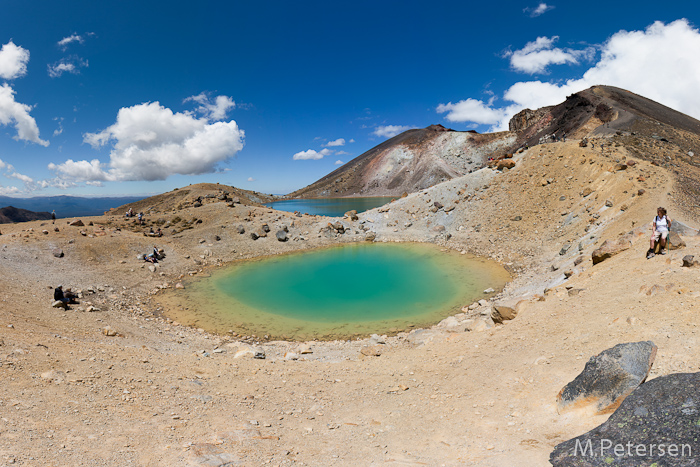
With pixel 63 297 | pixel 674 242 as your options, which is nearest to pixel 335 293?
pixel 63 297

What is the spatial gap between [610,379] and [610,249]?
10424mm

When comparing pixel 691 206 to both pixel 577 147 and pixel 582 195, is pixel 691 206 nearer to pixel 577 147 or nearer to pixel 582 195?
pixel 582 195

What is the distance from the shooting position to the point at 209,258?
2633cm

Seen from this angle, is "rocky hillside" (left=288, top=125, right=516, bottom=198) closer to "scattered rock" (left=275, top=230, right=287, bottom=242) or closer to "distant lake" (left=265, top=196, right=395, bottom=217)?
"distant lake" (left=265, top=196, right=395, bottom=217)

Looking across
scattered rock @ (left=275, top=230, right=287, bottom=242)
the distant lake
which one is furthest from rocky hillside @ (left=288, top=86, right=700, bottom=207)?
scattered rock @ (left=275, top=230, right=287, bottom=242)

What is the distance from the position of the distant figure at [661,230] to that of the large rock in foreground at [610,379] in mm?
6779

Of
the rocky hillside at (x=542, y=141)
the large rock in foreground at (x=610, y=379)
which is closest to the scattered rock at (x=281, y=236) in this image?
the rocky hillside at (x=542, y=141)

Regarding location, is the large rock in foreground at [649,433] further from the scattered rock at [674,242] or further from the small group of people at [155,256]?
the small group of people at [155,256]

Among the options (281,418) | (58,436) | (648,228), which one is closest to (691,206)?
(648,228)

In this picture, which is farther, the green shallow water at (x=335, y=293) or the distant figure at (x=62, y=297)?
the green shallow water at (x=335, y=293)

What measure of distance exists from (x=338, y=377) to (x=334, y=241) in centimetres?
2331

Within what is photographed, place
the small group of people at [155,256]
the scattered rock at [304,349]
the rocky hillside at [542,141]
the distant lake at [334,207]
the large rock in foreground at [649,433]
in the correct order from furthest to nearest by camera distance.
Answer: the distant lake at [334,207] → the rocky hillside at [542,141] → the small group of people at [155,256] → the scattered rock at [304,349] → the large rock in foreground at [649,433]

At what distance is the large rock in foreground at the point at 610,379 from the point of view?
506 centimetres

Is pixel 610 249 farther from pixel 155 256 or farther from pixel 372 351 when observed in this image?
pixel 155 256
